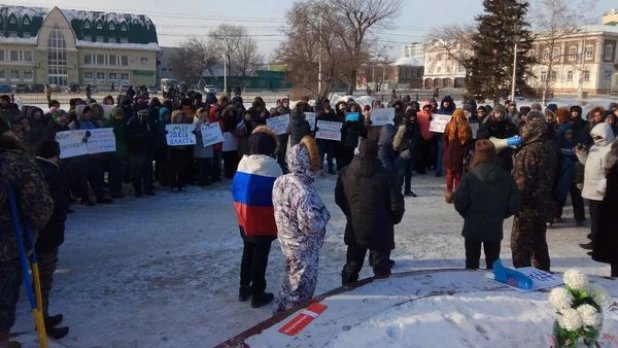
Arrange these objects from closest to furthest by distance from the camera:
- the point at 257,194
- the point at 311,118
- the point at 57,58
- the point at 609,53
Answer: the point at 257,194, the point at 311,118, the point at 609,53, the point at 57,58

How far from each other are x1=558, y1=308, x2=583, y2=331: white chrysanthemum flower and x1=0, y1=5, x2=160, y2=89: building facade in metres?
84.8

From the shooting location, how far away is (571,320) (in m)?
2.77

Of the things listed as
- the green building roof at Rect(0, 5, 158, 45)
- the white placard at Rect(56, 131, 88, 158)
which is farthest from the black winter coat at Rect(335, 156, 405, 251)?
the green building roof at Rect(0, 5, 158, 45)

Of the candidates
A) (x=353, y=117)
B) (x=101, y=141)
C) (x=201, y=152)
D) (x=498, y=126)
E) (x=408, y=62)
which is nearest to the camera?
(x=101, y=141)

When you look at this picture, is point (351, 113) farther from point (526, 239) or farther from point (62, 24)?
point (62, 24)

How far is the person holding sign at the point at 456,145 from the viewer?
405 inches

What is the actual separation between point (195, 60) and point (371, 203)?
85.2m

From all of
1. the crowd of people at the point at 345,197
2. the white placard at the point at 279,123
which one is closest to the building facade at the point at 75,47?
the white placard at the point at 279,123

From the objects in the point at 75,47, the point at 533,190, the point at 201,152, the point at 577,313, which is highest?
the point at 75,47

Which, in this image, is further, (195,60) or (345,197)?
(195,60)

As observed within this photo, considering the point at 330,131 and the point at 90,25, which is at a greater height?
the point at 90,25

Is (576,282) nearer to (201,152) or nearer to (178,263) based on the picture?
(178,263)

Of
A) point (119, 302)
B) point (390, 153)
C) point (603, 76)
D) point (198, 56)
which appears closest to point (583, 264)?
point (390, 153)

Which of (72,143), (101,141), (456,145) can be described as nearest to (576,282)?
(456,145)
